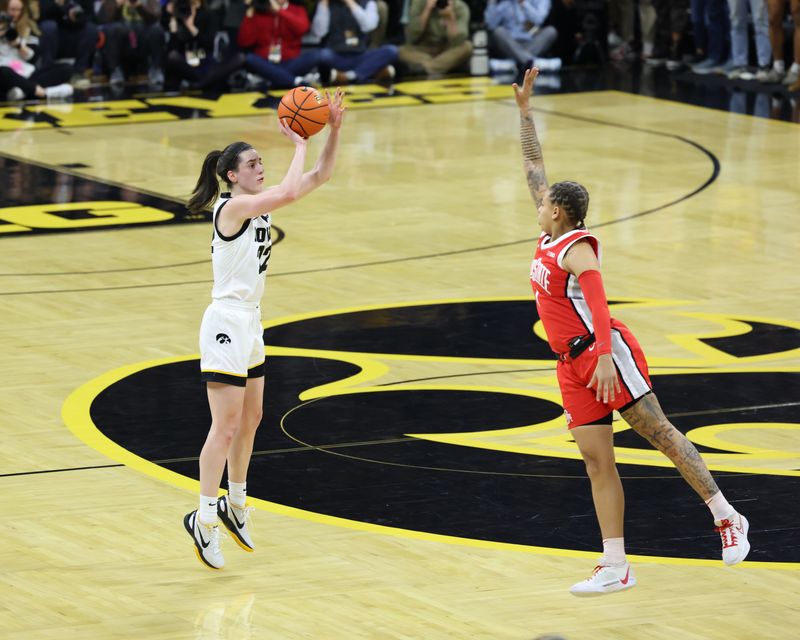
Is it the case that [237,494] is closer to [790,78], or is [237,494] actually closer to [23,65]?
[23,65]

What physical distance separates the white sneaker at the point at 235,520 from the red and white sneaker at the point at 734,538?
2115 mm

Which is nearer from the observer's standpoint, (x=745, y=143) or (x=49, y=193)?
(x=49, y=193)

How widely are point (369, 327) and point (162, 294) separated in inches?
68.8

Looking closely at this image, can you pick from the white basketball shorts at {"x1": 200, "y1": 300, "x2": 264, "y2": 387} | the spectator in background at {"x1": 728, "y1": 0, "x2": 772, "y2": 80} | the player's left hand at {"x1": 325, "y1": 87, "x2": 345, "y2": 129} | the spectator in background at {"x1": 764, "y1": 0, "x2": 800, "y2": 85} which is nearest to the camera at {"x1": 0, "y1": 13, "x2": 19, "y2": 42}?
the spectator in background at {"x1": 728, "y1": 0, "x2": 772, "y2": 80}

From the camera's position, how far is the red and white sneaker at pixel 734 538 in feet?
23.7

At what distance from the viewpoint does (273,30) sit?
23281mm

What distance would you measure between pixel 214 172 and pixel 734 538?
2815mm

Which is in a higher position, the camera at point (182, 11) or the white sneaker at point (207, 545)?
the camera at point (182, 11)

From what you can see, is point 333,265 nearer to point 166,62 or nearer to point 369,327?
point 369,327

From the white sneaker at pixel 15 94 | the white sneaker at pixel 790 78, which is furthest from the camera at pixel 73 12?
the white sneaker at pixel 790 78

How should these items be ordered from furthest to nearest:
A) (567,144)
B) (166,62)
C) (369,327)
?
(166,62) → (567,144) → (369,327)

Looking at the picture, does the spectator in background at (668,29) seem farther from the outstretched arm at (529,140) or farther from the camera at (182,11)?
the outstretched arm at (529,140)

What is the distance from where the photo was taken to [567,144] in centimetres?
1898

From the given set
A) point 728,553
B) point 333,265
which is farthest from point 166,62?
point 728,553
